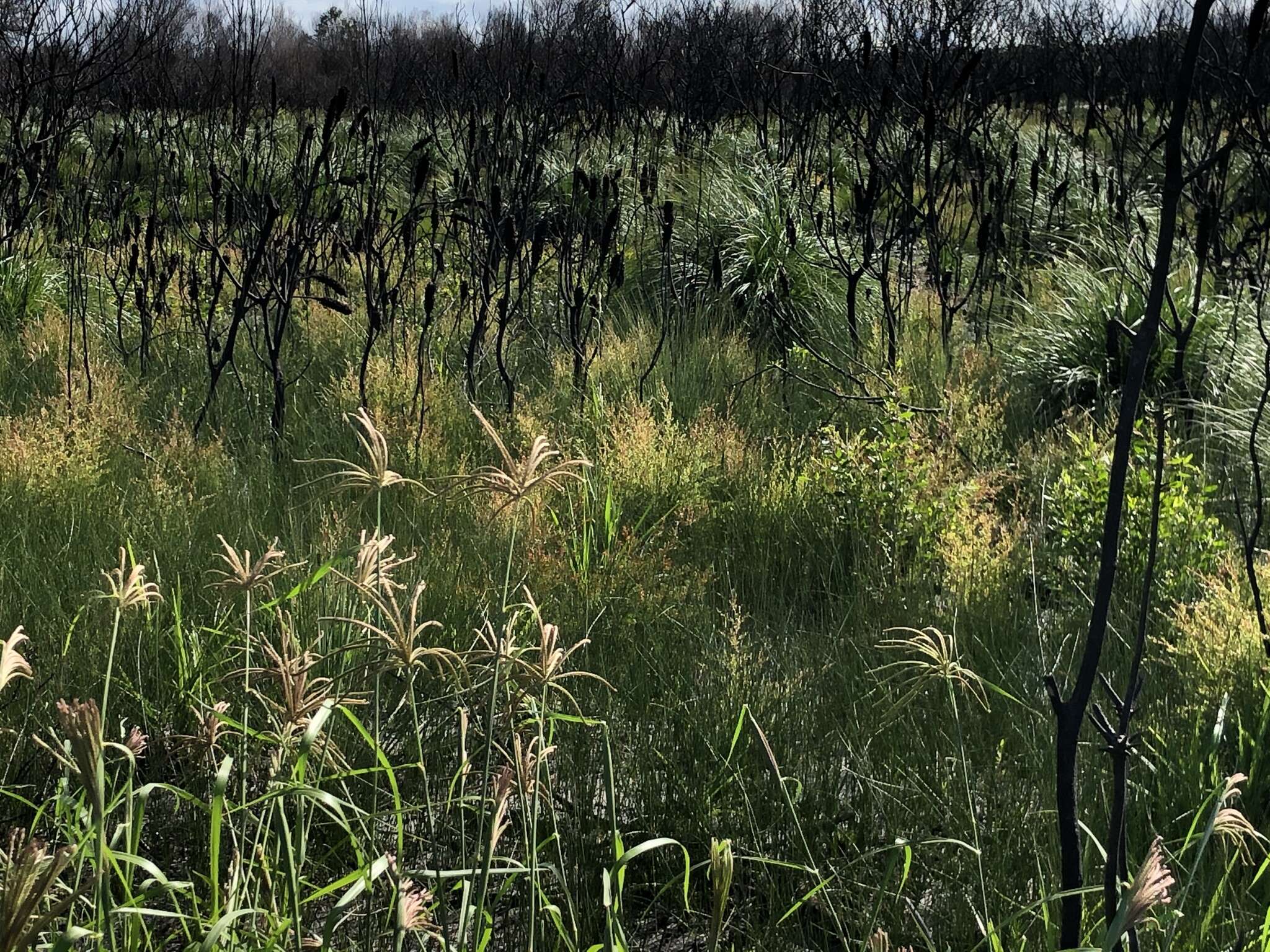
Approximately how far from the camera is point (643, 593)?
285 centimetres

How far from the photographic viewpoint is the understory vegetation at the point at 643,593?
4.16 feet

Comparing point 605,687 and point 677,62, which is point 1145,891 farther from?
point 677,62

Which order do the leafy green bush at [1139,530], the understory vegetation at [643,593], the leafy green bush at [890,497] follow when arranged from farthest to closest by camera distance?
the leafy green bush at [890,497]
the leafy green bush at [1139,530]
the understory vegetation at [643,593]

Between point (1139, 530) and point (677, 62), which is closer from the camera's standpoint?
point (1139, 530)

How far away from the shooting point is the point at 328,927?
112 cm

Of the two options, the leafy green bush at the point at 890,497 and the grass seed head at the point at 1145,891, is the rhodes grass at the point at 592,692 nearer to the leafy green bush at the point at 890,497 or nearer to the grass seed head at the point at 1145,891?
the leafy green bush at the point at 890,497

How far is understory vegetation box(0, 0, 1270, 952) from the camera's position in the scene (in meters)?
1.27

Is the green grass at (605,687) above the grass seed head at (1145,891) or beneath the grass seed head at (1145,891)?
beneath

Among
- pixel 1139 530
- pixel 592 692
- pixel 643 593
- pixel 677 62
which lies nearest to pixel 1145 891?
pixel 592 692

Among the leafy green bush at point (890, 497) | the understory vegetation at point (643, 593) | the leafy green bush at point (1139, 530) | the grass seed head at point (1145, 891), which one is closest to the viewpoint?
the grass seed head at point (1145, 891)

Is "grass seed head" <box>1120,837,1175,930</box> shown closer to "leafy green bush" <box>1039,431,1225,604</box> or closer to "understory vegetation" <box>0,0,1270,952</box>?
"understory vegetation" <box>0,0,1270,952</box>

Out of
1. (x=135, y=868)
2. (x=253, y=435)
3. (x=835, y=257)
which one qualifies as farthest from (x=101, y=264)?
(x=135, y=868)

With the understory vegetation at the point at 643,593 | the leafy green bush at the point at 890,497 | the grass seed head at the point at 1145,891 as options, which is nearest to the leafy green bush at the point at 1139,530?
the understory vegetation at the point at 643,593

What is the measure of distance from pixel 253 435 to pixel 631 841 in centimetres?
308
